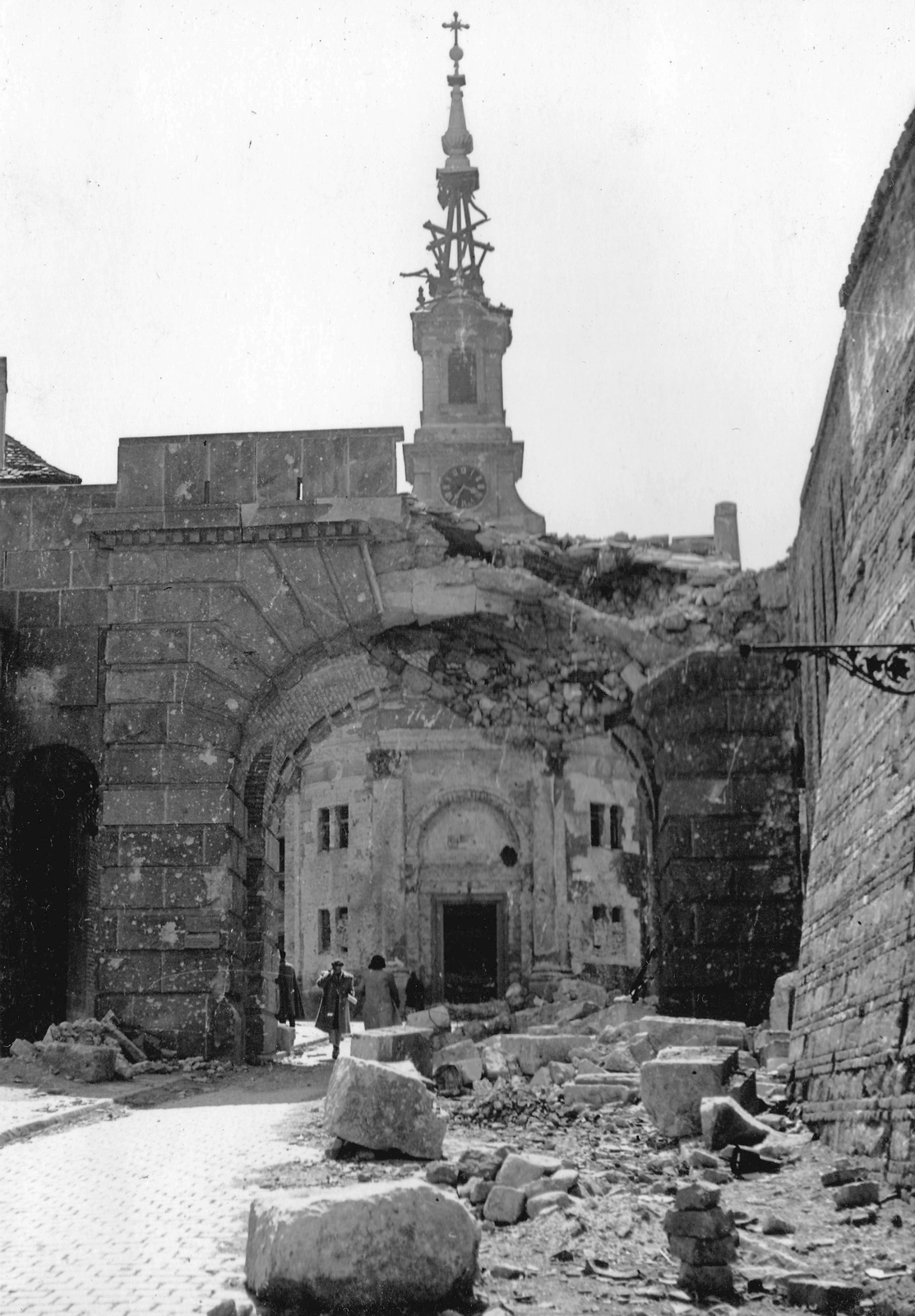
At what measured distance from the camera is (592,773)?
33875 millimetres

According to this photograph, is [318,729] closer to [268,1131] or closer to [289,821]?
[268,1131]

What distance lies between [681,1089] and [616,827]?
25.6 meters

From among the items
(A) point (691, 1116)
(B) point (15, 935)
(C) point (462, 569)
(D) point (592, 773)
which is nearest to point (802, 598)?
(C) point (462, 569)

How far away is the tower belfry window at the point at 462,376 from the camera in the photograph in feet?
162

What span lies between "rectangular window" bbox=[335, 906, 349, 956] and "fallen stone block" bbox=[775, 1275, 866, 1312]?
28.0 meters

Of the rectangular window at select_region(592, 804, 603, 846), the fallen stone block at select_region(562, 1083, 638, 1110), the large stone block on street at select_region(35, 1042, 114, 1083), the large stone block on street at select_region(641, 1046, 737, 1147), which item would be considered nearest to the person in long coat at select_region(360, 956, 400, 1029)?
the large stone block on street at select_region(35, 1042, 114, 1083)

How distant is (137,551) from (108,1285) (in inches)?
415

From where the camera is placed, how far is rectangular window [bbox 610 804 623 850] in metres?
34.0

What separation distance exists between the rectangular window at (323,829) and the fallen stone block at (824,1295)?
96.7 ft

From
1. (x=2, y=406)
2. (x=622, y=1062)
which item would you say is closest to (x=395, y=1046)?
(x=622, y=1062)

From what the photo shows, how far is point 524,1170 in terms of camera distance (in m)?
6.92

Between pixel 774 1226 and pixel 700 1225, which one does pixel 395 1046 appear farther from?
pixel 700 1225

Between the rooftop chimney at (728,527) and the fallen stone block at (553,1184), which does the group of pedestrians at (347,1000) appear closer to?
the fallen stone block at (553,1184)

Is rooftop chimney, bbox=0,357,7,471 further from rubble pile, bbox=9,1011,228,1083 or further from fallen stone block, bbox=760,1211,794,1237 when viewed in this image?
fallen stone block, bbox=760,1211,794,1237
